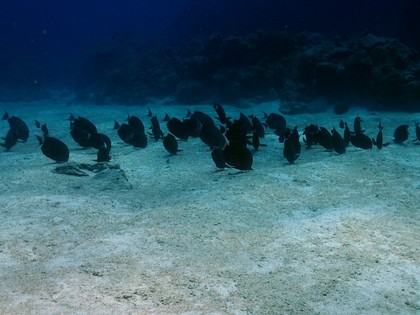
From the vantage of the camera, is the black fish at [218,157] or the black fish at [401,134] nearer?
the black fish at [218,157]

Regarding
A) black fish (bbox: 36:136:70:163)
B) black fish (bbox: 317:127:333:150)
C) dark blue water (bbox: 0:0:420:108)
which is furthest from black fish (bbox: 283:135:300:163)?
dark blue water (bbox: 0:0:420:108)

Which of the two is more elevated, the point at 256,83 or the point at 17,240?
the point at 256,83

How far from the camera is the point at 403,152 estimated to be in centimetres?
816

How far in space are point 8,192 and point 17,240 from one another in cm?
235

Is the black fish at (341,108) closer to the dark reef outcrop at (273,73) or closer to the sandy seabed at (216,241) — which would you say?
the dark reef outcrop at (273,73)

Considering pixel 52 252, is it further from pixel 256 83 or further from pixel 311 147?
pixel 256 83

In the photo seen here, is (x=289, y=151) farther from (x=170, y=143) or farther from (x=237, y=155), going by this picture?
(x=170, y=143)

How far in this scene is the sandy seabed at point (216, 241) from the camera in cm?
280

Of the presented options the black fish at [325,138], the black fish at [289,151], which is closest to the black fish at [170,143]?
the black fish at [289,151]

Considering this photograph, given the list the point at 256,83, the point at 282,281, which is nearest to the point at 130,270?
the point at 282,281

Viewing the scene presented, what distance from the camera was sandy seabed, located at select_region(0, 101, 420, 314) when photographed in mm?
2805

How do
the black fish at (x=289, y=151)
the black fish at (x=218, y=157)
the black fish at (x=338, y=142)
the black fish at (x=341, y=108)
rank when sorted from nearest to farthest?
the black fish at (x=218, y=157), the black fish at (x=289, y=151), the black fish at (x=338, y=142), the black fish at (x=341, y=108)

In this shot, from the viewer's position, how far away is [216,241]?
3.89m

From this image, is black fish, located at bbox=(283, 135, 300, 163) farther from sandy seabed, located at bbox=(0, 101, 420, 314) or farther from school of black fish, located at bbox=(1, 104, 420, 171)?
sandy seabed, located at bbox=(0, 101, 420, 314)
